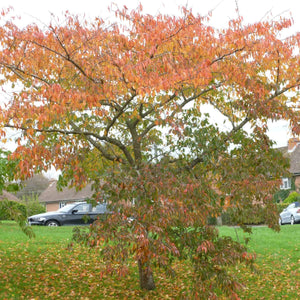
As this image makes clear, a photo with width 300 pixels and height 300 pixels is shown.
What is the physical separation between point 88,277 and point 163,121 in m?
4.58

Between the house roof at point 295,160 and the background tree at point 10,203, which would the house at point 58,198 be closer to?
the house roof at point 295,160

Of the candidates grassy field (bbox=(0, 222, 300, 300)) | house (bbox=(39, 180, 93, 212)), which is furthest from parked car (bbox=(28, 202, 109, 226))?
house (bbox=(39, 180, 93, 212))

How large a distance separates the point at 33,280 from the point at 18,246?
367 cm

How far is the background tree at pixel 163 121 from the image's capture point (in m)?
6.18

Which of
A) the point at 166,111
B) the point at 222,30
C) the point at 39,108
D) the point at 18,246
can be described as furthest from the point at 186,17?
the point at 18,246

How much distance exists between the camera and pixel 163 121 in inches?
295

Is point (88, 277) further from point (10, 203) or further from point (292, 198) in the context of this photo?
point (292, 198)

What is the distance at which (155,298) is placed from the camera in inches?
338

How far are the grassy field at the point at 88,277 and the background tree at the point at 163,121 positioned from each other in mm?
817

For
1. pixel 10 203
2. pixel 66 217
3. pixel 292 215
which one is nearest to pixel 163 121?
pixel 10 203

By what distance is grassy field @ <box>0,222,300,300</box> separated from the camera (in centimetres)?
867

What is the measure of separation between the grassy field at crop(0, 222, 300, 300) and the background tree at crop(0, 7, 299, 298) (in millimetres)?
817

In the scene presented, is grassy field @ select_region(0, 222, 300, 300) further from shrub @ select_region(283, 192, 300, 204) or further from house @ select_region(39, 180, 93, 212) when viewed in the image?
house @ select_region(39, 180, 93, 212)

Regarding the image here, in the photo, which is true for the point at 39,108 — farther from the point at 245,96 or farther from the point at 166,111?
the point at 245,96
